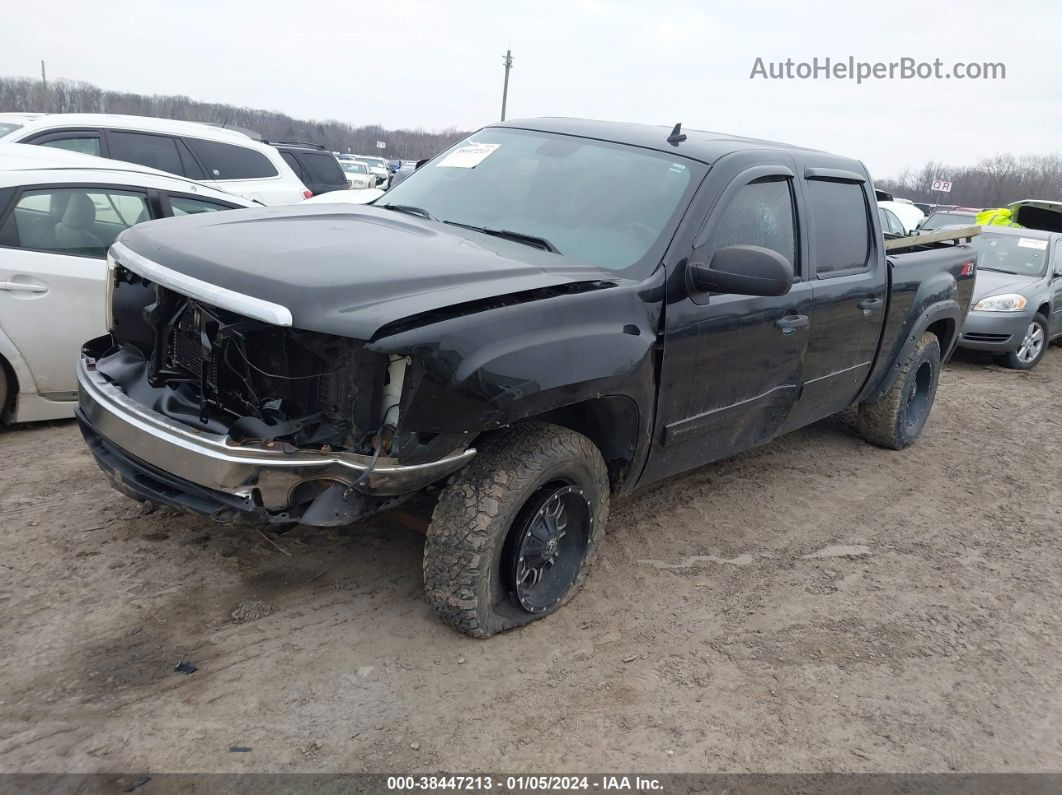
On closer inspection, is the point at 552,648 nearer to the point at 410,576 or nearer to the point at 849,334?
the point at 410,576

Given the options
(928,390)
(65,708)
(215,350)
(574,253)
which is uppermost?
(574,253)

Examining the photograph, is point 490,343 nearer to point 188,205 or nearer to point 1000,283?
point 188,205

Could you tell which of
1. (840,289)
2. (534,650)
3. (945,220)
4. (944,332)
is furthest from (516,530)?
(945,220)

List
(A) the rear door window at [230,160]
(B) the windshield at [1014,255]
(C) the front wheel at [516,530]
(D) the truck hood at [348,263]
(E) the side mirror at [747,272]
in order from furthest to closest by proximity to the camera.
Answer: (B) the windshield at [1014,255] → (A) the rear door window at [230,160] → (E) the side mirror at [747,272] → (C) the front wheel at [516,530] → (D) the truck hood at [348,263]

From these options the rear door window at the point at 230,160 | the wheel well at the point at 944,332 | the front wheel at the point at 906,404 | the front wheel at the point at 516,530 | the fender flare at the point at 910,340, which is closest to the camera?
the front wheel at the point at 516,530

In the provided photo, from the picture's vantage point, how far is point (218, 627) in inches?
125

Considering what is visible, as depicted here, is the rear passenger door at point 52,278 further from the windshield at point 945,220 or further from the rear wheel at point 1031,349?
the windshield at point 945,220

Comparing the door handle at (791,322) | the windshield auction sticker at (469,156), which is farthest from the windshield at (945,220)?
the windshield auction sticker at (469,156)

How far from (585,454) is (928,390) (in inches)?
161

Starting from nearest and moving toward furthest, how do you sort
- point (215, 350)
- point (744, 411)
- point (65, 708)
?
1. point (65, 708)
2. point (215, 350)
3. point (744, 411)

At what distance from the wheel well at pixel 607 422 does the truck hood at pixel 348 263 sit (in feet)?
1.66

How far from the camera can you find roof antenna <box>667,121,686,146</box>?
13.2 feet

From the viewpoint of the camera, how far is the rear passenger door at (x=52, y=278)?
4.73 metres

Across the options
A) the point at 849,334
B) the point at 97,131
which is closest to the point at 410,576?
the point at 849,334
